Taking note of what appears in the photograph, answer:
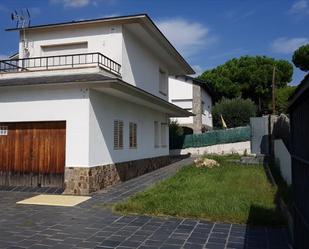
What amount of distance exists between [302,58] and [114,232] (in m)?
36.6

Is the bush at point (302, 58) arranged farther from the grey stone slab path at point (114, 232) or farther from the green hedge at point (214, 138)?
the grey stone slab path at point (114, 232)

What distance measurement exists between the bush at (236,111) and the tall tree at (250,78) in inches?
256

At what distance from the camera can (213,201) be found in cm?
925

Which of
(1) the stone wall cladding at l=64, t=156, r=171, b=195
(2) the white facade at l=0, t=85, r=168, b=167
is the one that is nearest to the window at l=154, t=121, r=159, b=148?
(1) the stone wall cladding at l=64, t=156, r=171, b=195

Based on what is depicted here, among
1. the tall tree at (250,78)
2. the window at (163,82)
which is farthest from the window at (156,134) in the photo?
the tall tree at (250,78)

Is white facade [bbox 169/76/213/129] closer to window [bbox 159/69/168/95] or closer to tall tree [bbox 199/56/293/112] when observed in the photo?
tall tree [bbox 199/56/293/112]

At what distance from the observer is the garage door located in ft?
38.7

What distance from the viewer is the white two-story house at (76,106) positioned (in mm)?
11453

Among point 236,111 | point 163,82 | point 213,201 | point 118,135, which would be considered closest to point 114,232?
point 213,201

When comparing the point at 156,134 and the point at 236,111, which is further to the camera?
the point at 236,111

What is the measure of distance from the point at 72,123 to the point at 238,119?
1177 inches

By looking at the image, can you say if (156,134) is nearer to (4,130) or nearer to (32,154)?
(32,154)

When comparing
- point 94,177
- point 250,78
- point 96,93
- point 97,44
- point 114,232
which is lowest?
point 114,232

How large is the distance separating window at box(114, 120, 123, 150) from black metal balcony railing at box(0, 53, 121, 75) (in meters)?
1.91
